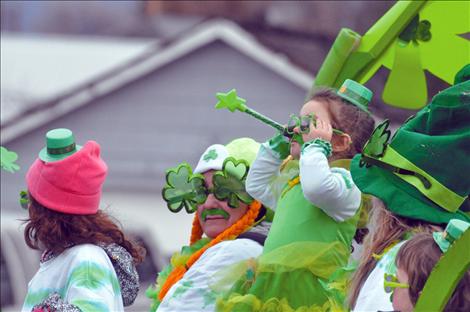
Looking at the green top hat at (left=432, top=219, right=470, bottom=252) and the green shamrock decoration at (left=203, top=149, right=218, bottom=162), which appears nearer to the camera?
the green top hat at (left=432, top=219, right=470, bottom=252)

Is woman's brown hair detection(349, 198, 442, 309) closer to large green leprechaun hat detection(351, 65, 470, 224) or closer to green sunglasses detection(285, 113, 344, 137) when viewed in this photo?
large green leprechaun hat detection(351, 65, 470, 224)

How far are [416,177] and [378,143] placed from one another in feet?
0.54

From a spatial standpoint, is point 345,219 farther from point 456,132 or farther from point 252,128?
point 252,128

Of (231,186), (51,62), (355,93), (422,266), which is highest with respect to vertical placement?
(422,266)

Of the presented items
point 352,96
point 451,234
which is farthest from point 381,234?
point 352,96

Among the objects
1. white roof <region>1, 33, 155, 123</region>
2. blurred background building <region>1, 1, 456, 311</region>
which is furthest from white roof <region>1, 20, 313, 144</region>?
white roof <region>1, 33, 155, 123</region>

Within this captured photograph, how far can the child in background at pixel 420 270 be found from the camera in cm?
369

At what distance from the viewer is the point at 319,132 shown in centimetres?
489

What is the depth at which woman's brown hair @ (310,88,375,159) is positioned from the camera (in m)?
5.03

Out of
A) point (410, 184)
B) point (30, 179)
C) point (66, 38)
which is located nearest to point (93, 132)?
point (66, 38)

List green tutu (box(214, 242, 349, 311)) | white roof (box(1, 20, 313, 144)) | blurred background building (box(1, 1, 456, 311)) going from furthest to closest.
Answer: white roof (box(1, 20, 313, 144)) < blurred background building (box(1, 1, 456, 311)) < green tutu (box(214, 242, 349, 311))

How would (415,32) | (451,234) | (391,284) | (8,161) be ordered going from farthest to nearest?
(8,161)
(415,32)
(391,284)
(451,234)

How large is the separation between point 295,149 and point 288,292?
0.51 metres

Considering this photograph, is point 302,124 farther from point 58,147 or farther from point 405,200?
point 58,147
